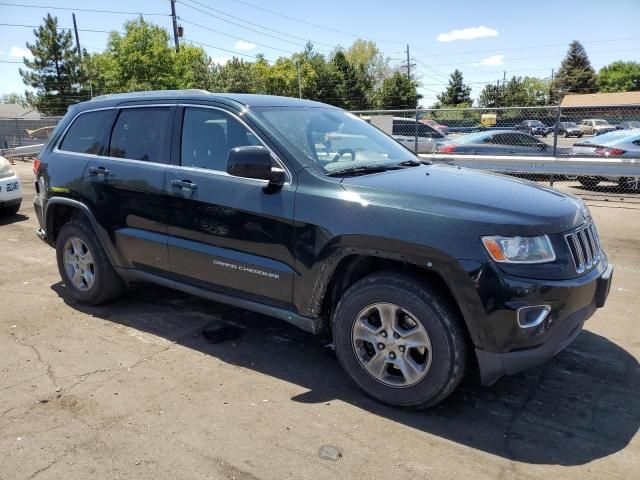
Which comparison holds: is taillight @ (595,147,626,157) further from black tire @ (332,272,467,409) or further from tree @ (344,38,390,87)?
tree @ (344,38,390,87)

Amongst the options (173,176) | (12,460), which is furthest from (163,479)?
(173,176)

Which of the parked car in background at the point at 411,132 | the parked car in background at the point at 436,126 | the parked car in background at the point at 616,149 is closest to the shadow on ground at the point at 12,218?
the parked car in background at the point at 411,132

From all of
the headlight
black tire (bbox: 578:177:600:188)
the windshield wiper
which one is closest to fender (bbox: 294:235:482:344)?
the headlight

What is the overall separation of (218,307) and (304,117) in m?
1.96

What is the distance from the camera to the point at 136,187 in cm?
420

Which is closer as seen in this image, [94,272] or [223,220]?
[223,220]

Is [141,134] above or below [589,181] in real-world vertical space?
above

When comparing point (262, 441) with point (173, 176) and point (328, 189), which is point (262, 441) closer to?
point (328, 189)

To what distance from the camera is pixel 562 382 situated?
11.5 feet

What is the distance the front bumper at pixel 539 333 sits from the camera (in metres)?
2.76

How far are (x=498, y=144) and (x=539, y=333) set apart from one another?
1157 cm

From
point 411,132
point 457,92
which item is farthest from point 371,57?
point 411,132

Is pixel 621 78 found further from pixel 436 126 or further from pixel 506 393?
pixel 506 393

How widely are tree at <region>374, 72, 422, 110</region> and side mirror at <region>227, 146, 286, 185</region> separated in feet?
165
